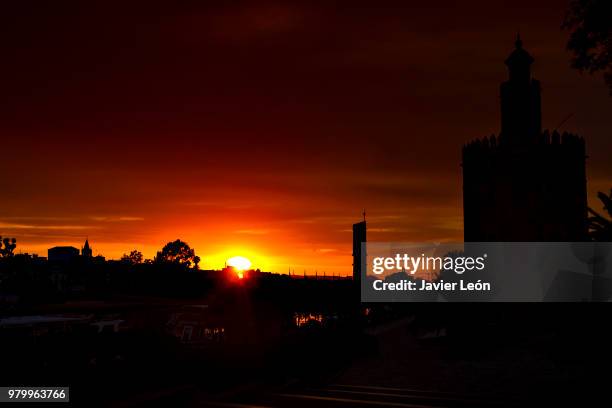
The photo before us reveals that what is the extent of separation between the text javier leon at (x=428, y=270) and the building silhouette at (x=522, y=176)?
280 inches

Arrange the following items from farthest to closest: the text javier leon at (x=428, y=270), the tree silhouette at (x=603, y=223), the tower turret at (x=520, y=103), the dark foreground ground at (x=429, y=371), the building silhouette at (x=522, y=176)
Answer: the tower turret at (x=520, y=103) → the building silhouette at (x=522, y=176) → the text javier leon at (x=428, y=270) → the dark foreground ground at (x=429, y=371) → the tree silhouette at (x=603, y=223)

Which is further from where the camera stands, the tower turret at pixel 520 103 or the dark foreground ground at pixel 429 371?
the tower turret at pixel 520 103

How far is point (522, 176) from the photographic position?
60.4 meters

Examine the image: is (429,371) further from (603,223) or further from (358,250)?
(358,250)

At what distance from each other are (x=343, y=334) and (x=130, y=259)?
17446 centimetres

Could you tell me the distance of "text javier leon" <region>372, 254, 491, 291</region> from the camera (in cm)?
4249

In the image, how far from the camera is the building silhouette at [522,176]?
58.5 metres

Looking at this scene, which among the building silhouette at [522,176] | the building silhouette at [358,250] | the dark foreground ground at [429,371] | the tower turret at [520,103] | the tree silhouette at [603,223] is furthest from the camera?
the tower turret at [520,103]

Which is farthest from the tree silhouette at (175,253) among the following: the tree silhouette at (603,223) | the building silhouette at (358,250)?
the tree silhouette at (603,223)

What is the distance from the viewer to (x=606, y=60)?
1153 centimetres

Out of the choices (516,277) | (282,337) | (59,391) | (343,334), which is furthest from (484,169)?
(59,391)

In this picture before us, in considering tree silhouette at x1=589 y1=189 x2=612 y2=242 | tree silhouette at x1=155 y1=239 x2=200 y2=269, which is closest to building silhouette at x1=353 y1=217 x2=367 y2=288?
tree silhouette at x1=589 y1=189 x2=612 y2=242

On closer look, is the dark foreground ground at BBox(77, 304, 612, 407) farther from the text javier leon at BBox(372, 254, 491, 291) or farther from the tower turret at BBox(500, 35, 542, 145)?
the tower turret at BBox(500, 35, 542, 145)

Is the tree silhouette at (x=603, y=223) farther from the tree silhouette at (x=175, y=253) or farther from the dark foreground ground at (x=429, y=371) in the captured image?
the tree silhouette at (x=175, y=253)
